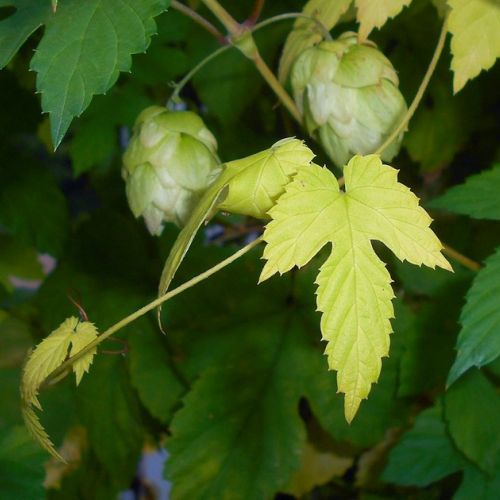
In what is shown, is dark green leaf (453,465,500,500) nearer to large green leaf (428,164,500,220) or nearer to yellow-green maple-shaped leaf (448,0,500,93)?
large green leaf (428,164,500,220)

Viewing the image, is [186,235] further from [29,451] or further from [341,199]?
[29,451]

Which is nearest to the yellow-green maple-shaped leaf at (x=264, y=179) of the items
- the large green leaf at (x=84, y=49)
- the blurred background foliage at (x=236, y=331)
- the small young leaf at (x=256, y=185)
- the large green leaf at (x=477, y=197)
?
the small young leaf at (x=256, y=185)

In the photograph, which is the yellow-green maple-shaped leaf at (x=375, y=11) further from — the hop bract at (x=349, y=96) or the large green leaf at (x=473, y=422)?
the large green leaf at (x=473, y=422)

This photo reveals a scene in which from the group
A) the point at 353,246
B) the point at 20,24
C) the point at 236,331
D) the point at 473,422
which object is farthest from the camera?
the point at 236,331

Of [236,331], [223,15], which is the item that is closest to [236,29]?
[223,15]

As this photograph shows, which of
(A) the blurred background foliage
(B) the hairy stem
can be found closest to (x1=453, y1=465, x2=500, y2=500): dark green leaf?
(A) the blurred background foliage

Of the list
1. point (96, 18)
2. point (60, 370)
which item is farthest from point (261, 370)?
point (96, 18)

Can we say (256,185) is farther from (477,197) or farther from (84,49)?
(477,197)
